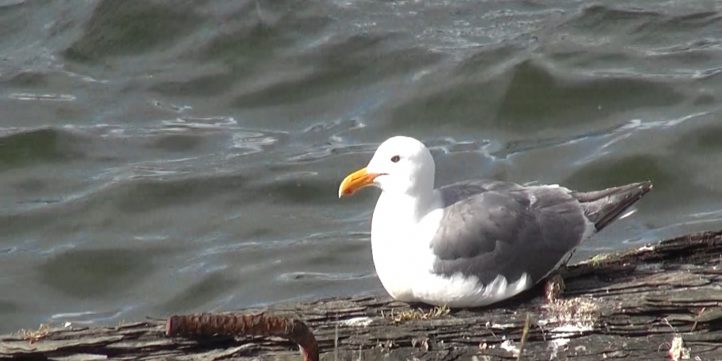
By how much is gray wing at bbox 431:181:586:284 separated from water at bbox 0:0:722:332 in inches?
129

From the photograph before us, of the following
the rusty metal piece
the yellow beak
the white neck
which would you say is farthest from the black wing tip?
the rusty metal piece

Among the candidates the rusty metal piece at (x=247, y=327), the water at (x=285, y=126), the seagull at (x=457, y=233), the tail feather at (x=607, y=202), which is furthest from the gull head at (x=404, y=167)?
the water at (x=285, y=126)

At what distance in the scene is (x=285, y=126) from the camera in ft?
36.7

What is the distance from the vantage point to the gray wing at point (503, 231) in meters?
5.79

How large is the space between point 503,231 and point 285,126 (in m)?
5.42

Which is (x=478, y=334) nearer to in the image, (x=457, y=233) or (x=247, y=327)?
(x=457, y=233)

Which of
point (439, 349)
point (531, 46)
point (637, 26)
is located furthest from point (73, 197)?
point (439, 349)

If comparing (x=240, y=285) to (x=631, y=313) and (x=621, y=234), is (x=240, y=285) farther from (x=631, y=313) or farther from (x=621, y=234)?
(x=631, y=313)

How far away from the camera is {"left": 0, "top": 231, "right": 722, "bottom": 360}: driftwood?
498 cm

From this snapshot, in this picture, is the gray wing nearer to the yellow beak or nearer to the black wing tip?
the black wing tip

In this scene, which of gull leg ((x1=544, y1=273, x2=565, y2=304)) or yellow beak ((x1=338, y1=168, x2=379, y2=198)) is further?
yellow beak ((x1=338, y1=168, x2=379, y2=198))

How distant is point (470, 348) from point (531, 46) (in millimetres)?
6897

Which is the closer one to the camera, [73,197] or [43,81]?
[73,197]

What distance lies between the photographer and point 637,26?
11742mm
